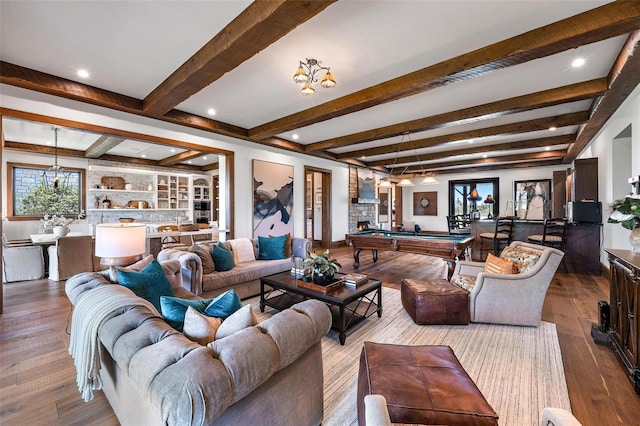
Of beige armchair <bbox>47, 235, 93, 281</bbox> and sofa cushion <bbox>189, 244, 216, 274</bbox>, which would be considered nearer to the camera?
sofa cushion <bbox>189, 244, 216, 274</bbox>

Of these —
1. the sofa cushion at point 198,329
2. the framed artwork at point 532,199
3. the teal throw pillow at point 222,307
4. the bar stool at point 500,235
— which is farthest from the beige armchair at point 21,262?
the framed artwork at point 532,199

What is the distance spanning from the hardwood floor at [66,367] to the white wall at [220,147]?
262 cm

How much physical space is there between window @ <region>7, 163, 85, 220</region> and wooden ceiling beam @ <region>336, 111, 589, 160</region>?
7.48 meters

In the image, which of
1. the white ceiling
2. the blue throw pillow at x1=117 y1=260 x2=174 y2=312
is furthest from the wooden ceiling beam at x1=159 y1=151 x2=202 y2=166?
the blue throw pillow at x1=117 y1=260 x2=174 y2=312

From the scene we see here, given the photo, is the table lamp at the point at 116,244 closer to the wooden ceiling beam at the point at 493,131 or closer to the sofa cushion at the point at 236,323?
the sofa cushion at the point at 236,323

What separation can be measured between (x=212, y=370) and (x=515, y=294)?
318 cm

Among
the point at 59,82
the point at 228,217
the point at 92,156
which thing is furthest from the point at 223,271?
the point at 92,156

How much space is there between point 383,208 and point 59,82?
9.54m

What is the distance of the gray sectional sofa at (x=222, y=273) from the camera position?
3221 millimetres

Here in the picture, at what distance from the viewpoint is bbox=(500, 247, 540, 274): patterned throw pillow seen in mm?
3017

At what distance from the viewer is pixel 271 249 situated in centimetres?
460

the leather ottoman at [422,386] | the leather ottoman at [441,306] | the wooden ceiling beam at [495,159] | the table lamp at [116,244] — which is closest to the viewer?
the leather ottoman at [422,386]

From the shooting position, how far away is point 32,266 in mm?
4863

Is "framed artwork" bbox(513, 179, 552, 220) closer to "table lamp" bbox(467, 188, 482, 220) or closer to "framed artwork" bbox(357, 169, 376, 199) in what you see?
"table lamp" bbox(467, 188, 482, 220)
